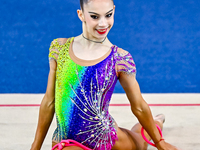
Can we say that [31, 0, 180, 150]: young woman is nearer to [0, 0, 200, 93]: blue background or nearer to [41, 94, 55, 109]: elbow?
[41, 94, 55, 109]: elbow

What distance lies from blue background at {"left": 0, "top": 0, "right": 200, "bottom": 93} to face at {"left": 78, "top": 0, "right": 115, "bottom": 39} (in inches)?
60.7

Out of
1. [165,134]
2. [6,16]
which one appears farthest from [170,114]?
[6,16]

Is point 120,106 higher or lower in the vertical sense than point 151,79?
lower

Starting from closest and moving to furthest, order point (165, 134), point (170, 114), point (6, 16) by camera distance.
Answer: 1. point (165, 134)
2. point (170, 114)
3. point (6, 16)

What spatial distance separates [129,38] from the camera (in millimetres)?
2500

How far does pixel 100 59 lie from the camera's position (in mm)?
967

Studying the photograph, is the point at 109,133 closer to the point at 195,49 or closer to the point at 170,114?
the point at 170,114

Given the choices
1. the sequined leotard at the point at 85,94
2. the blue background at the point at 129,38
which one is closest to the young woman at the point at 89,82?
the sequined leotard at the point at 85,94

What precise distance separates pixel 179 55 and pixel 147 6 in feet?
1.61

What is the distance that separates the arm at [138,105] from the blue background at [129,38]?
4.59 ft

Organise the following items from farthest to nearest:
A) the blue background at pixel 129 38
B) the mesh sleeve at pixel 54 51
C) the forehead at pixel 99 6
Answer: the blue background at pixel 129 38 < the mesh sleeve at pixel 54 51 < the forehead at pixel 99 6

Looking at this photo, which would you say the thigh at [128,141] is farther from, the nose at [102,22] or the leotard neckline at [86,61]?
the nose at [102,22]

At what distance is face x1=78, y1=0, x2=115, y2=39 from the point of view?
913mm

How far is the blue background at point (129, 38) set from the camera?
2469 millimetres
